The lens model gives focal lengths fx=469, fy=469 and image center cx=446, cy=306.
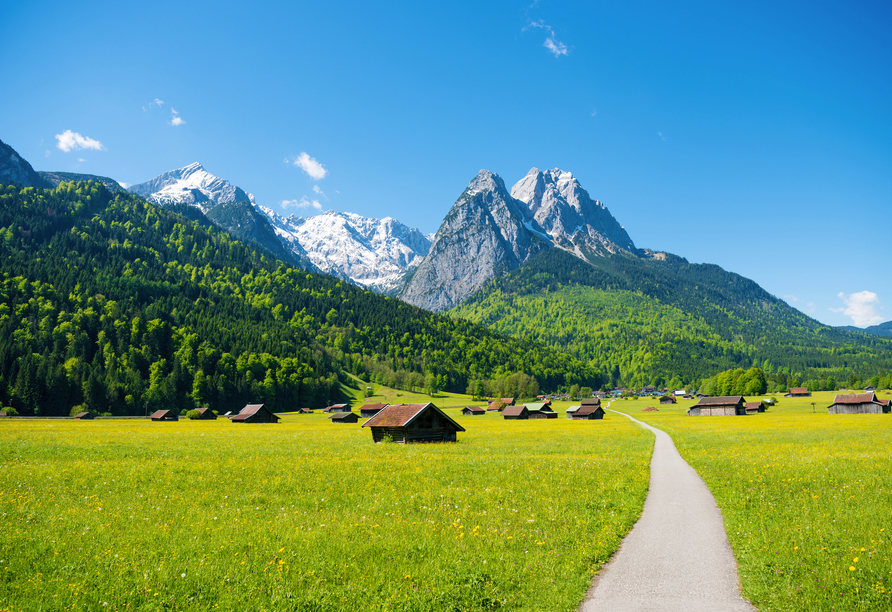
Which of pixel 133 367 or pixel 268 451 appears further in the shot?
pixel 133 367

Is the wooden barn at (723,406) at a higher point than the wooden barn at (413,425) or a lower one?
lower

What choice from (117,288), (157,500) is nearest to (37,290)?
(117,288)

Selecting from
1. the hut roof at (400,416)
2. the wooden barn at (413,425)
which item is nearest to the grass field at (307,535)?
the hut roof at (400,416)

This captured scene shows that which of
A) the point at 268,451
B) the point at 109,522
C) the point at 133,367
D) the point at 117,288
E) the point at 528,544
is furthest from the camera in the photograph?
the point at 117,288

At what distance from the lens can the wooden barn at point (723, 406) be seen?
105m

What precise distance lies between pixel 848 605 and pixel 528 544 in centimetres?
663

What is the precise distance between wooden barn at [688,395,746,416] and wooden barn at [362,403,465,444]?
3316 inches

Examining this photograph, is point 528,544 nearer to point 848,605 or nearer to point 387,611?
point 387,611

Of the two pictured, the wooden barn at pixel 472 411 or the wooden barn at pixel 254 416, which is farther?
the wooden barn at pixel 472 411

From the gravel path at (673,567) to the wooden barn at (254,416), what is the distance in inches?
3532

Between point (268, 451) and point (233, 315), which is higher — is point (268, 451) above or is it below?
below

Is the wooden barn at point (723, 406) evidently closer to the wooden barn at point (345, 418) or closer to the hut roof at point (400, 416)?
the wooden barn at point (345, 418)

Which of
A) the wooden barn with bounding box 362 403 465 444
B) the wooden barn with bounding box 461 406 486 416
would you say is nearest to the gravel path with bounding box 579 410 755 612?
the wooden barn with bounding box 362 403 465 444

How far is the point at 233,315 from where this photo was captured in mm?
191250
